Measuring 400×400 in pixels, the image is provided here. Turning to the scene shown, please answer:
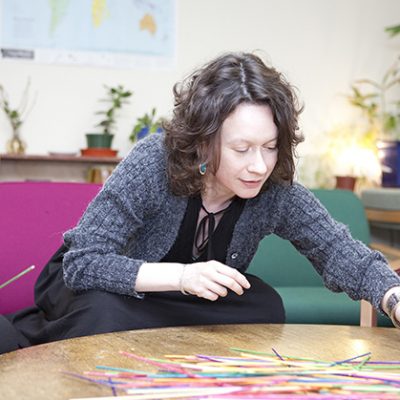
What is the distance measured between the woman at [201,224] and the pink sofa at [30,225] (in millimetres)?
406

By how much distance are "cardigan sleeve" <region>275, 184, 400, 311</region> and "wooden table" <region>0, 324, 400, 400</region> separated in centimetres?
12

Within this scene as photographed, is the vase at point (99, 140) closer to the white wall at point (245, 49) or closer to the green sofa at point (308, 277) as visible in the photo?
the white wall at point (245, 49)

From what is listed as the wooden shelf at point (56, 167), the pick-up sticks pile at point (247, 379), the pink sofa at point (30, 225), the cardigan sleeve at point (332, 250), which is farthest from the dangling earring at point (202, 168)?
the wooden shelf at point (56, 167)

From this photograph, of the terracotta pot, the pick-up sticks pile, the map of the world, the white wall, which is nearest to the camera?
the pick-up sticks pile

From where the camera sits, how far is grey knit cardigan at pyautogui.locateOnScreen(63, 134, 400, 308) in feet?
4.83

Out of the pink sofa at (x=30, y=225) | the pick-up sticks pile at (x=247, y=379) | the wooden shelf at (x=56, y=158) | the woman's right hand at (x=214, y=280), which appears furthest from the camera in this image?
the wooden shelf at (x=56, y=158)

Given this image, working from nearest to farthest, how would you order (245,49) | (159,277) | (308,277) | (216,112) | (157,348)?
1. (157,348)
2. (159,277)
3. (216,112)
4. (308,277)
5. (245,49)

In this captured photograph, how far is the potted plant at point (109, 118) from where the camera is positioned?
12.7 ft

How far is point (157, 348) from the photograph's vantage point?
116 cm

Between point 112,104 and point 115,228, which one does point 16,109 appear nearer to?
point 112,104

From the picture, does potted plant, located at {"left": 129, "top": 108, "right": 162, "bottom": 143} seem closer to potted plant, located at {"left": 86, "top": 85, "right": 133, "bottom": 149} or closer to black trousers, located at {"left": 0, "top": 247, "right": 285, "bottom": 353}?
potted plant, located at {"left": 86, "top": 85, "right": 133, "bottom": 149}

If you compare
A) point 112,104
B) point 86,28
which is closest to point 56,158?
point 112,104

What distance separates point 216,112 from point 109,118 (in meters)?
2.58

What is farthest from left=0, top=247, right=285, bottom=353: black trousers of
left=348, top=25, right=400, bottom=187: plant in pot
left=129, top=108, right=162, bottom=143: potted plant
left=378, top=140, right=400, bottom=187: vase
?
left=348, top=25, right=400, bottom=187: plant in pot
